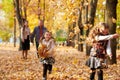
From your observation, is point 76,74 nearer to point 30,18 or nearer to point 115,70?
point 115,70

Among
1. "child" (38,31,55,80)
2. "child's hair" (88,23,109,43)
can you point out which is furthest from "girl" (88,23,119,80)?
"child" (38,31,55,80)

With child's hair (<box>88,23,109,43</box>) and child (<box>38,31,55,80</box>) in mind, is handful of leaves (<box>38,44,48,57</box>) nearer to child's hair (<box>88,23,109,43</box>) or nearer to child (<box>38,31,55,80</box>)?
child (<box>38,31,55,80</box>)

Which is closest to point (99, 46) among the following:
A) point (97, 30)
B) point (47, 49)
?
point (97, 30)

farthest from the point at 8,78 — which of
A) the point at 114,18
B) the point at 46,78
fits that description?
the point at 114,18

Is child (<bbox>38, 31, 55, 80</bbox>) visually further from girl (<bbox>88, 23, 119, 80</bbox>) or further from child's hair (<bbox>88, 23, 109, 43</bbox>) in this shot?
child's hair (<bbox>88, 23, 109, 43</bbox>)

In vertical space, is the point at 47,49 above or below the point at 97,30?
below

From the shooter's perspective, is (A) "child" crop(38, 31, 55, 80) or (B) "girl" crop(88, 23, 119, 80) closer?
(B) "girl" crop(88, 23, 119, 80)

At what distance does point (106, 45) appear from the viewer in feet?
32.2

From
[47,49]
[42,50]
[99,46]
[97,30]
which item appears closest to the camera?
[97,30]

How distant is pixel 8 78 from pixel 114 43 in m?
6.28

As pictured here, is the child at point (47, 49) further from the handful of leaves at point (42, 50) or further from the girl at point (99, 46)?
the girl at point (99, 46)

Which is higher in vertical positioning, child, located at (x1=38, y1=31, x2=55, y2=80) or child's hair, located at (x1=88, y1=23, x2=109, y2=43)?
child's hair, located at (x1=88, y1=23, x2=109, y2=43)

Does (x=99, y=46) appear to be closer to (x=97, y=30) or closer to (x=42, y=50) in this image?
(x=97, y=30)

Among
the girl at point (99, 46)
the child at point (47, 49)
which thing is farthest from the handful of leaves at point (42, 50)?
the girl at point (99, 46)
